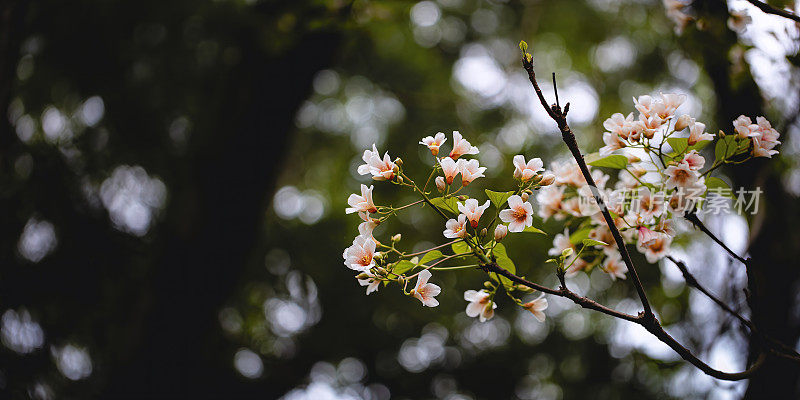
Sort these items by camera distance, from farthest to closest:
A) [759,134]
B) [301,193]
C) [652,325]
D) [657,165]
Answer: [301,193] < [657,165] < [759,134] < [652,325]

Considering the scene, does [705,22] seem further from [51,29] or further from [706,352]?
[51,29]

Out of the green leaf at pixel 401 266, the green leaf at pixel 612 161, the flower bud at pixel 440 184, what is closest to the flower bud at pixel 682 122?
the green leaf at pixel 612 161

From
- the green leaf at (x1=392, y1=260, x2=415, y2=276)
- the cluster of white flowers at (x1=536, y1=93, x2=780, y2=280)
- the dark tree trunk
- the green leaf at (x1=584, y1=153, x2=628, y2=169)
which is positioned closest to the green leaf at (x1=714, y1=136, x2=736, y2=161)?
the cluster of white flowers at (x1=536, y1=93, x2=780, y2=280)

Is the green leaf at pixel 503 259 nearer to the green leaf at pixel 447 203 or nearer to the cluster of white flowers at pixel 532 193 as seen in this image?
the cluster of white flowers at pixel 532 193

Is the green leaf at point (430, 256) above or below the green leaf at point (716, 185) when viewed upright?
below

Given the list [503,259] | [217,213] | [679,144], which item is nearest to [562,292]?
[503,259]

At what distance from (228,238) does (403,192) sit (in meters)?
2.11

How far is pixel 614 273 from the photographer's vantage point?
53.6 inches

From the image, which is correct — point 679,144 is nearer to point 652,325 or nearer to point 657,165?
point 657,165

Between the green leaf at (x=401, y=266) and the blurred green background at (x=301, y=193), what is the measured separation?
744mm

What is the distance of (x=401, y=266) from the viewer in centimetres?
107

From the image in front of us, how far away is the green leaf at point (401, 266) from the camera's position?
106 cm

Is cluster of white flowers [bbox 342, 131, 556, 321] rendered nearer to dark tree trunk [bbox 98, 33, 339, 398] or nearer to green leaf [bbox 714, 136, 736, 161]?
green leaf [bbox 714, 136, 736, 161]

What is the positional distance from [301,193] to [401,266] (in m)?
5.17
